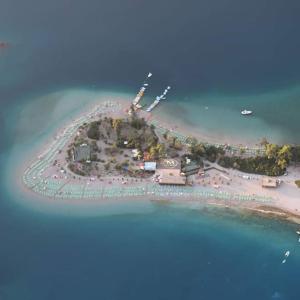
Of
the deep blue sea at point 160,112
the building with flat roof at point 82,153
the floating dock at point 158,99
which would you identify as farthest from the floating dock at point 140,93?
the building with flat roof at point 82,153

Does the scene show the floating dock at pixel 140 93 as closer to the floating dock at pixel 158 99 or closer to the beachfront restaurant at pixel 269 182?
the floating dock at pixel 158 99

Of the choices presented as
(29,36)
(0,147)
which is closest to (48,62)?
(29,36)

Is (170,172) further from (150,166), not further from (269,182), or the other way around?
(269,182)

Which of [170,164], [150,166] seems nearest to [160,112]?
[170,164]

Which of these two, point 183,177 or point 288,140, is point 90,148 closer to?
point 183,177

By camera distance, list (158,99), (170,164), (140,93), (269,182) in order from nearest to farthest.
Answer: (269,182)
(170,164)
(158,99)
(140,93)

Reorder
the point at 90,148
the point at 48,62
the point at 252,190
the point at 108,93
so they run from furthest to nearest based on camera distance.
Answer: the point at 48,62 → the point at 108,93 → the point at 90,148 → the point at 252,190
